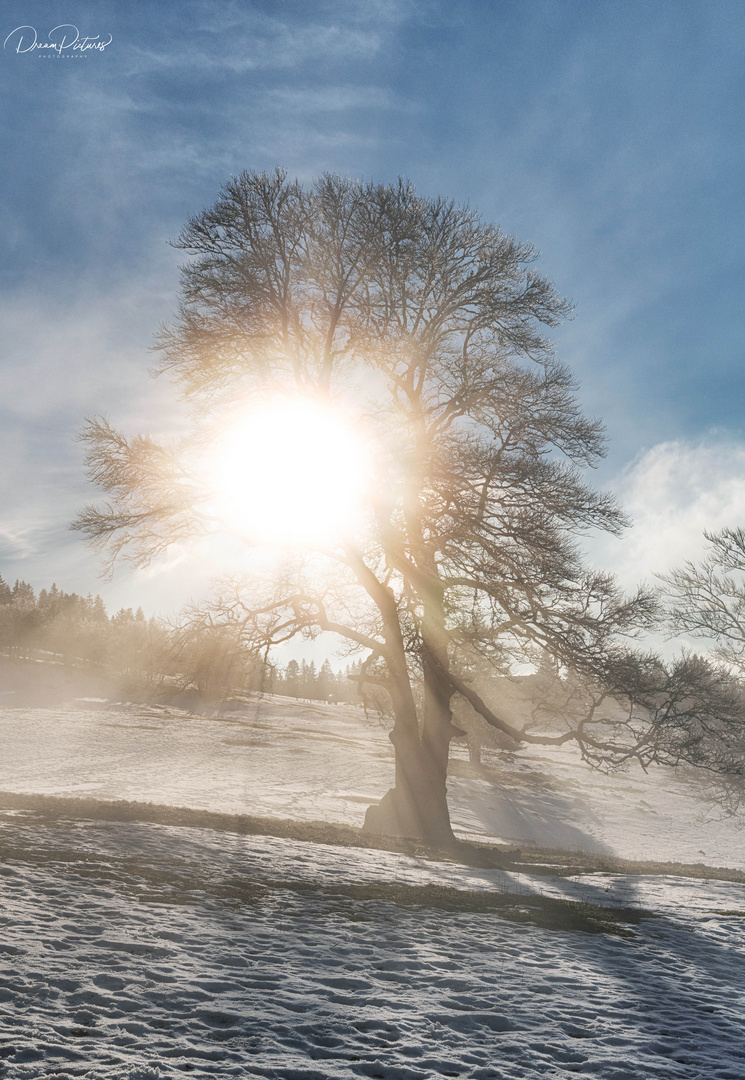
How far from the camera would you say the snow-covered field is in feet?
10.7

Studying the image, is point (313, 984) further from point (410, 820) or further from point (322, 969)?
point (410, 820)

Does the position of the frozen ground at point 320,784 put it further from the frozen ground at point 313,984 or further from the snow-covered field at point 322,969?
the frozen ground at point 313,984

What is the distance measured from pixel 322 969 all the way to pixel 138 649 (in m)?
11.2

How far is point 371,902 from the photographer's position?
6.49 m

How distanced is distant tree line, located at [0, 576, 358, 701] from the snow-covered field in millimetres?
4697

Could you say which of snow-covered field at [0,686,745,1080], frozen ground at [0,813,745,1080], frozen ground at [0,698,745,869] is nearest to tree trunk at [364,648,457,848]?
frozen ground at [0,698,745,869]

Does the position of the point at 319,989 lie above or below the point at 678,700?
below

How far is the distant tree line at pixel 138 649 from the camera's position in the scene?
13.7 meters

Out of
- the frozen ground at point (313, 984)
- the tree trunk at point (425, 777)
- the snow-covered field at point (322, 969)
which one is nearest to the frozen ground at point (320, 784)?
the tree trunk at point (425, 777)

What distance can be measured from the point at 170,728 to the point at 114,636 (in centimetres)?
5911

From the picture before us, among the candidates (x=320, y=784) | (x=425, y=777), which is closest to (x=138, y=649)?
(x=425, y=777)

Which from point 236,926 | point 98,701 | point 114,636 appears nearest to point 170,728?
point 98,701

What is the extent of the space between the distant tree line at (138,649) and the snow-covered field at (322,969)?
4.70 metres

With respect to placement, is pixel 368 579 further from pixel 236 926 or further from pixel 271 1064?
pixel 271 1064
